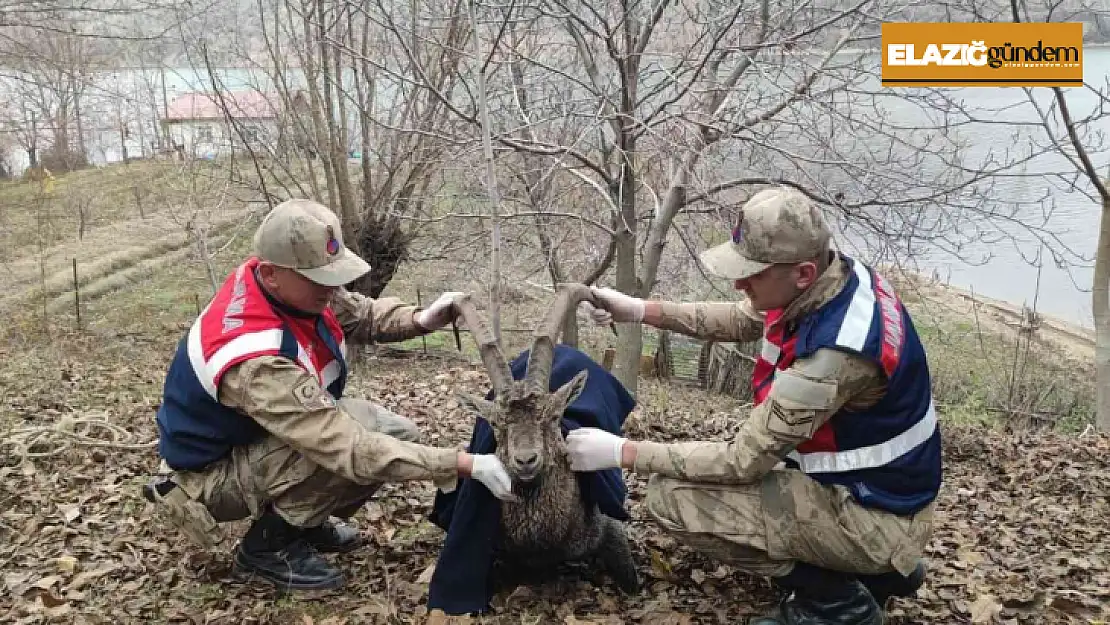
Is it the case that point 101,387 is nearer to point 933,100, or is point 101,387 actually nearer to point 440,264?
point 440,264

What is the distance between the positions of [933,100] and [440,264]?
7538 millimetres

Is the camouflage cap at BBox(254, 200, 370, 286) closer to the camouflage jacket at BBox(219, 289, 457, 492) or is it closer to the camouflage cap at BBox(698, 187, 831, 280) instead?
the camouflage jacket at BBox(219, 289, 457, 492)

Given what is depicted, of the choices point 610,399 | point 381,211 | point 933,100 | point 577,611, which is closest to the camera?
point 577,611

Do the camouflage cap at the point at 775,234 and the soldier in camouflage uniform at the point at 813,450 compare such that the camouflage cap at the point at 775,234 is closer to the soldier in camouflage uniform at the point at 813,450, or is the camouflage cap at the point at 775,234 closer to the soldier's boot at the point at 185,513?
the soldier in camouflage uniform at the point at 813,450

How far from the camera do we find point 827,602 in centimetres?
418

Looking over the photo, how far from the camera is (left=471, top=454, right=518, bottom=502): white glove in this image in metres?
4.23

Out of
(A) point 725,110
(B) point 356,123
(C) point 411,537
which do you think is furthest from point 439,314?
(B) point 356,123

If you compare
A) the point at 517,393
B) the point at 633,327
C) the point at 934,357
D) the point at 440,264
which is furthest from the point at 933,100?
the point at 934,357

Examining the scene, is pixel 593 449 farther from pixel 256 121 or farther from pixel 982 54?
pixel 256 121

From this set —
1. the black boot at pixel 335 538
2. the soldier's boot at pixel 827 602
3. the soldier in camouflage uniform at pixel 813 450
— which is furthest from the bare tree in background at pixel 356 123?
the soldier's boot at pixel 827 602

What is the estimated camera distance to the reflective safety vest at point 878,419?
152 inches

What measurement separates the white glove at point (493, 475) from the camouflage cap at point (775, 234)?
1374 mm

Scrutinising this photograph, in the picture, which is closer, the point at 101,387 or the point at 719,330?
the point at 719,330

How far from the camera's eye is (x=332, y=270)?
14.4 ft
